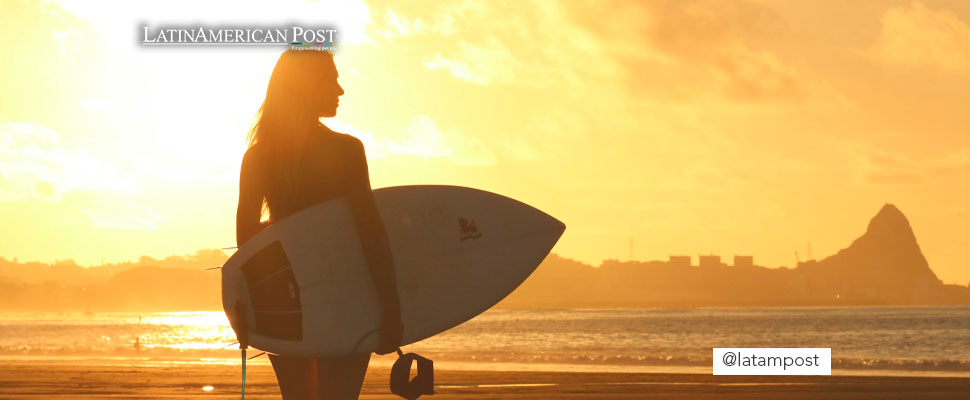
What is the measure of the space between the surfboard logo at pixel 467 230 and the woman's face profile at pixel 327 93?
0.78 m

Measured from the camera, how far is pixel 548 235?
4.42 meters

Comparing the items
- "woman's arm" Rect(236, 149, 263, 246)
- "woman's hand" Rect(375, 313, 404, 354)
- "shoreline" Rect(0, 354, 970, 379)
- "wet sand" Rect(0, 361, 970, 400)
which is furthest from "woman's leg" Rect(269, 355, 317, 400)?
"shoreline" Rect(0, 354, 970, 379)

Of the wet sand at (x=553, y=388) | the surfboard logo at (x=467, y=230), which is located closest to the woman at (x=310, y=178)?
the surfboard logo at (x=467, y=230)

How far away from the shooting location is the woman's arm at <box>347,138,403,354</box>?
3266 mm

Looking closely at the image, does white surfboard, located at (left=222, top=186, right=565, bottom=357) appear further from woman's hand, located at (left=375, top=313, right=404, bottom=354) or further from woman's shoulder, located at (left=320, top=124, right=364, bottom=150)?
woman's shoulder, located at (left=320, top=124, right=364, bottom=150)

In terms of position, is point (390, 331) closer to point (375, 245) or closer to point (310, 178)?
point (375, 245)

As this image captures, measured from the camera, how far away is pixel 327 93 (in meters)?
3.41

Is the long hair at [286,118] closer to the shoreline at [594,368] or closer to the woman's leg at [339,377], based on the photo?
the woman's leg at [339,377]

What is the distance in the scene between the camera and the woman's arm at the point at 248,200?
3387mm

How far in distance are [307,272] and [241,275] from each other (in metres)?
0.21

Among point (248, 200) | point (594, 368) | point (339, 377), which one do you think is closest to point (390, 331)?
point (339, 377)

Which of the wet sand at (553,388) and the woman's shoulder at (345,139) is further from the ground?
the woman's shoulder at (345,139)

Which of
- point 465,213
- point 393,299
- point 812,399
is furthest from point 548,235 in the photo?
point 812,399

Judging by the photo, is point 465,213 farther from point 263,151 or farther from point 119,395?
point 119,395
